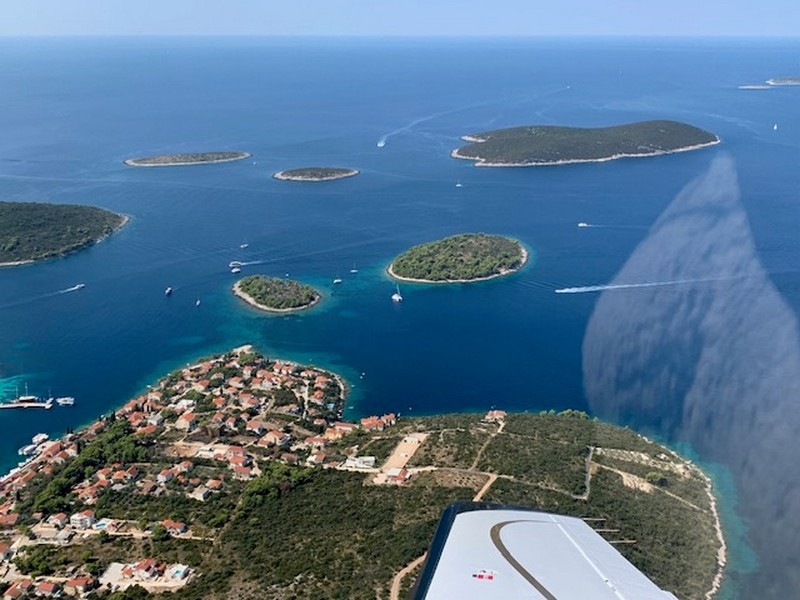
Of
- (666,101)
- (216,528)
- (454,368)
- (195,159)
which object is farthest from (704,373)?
(666,101)

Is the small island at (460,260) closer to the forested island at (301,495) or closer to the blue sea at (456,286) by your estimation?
the blue sea at (456,286)

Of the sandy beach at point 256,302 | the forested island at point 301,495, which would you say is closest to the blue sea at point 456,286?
the sandy beach at point 256,302

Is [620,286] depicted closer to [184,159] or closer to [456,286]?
[456,286]

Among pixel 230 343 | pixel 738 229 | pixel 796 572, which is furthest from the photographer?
pixel 230 343

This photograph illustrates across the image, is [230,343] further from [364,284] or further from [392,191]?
[392,191]

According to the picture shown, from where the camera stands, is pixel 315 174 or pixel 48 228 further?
pixel 315 174

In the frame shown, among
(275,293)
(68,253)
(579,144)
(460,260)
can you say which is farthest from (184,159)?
(579,144)
